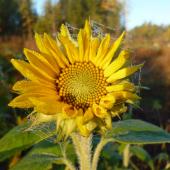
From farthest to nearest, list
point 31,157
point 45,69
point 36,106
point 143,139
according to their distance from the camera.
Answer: point 31,157
point 143,139
point 45,69
point 36,106

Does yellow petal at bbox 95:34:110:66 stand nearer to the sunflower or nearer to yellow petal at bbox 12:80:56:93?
the sunflower

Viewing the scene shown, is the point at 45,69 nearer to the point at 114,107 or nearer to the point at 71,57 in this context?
the point at 71,57

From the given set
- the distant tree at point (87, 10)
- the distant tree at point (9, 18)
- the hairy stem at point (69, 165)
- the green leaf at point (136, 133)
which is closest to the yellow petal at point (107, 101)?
the green leaf at point (136, 133)

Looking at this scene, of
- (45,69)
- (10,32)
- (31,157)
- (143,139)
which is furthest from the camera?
(10,32)

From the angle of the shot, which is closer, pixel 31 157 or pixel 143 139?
pixel 143 139

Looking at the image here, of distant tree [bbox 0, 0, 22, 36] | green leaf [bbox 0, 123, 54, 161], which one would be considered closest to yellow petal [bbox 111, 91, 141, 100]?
green leaf [bbox 0, 123, 54, 161]

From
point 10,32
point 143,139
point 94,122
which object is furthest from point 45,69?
point 10,32
